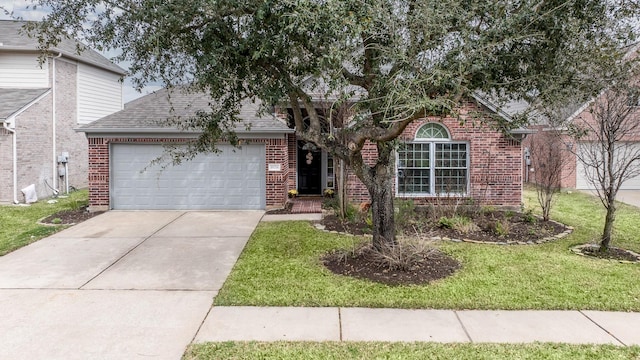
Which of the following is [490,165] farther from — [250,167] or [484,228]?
[250,167]

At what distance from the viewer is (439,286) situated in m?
5.84

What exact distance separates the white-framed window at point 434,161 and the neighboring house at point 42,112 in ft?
33.6

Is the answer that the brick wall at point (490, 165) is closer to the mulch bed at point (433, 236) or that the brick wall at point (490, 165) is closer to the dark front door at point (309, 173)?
the mulch bed at point (433, 236)

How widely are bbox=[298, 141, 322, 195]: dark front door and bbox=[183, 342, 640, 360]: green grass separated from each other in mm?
10808

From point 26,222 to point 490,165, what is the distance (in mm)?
12527

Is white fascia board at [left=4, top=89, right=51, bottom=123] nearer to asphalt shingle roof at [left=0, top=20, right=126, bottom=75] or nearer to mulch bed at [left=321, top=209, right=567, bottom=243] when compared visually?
asphalt shingle roof at [left=0, top=20, right=126, bottom=75]

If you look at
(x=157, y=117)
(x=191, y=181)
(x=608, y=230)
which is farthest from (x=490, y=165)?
(x=157, y=117)

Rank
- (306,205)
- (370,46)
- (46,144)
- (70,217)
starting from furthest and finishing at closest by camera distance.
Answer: (46,144), (306,205), (70,217), (370,46)

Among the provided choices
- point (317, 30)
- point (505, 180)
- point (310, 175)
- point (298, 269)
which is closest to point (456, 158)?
point (505, 180)

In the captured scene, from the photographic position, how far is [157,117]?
12469 mm

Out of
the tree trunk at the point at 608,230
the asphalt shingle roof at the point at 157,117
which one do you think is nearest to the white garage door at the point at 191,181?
the asphalt shingle roof at the point at 157,117

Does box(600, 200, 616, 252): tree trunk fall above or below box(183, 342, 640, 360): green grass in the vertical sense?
above

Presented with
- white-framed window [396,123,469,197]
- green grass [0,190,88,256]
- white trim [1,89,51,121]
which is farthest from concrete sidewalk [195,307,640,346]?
white trim [1,89,51,121]

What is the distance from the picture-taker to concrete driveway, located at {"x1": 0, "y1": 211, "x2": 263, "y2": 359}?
4238mm
